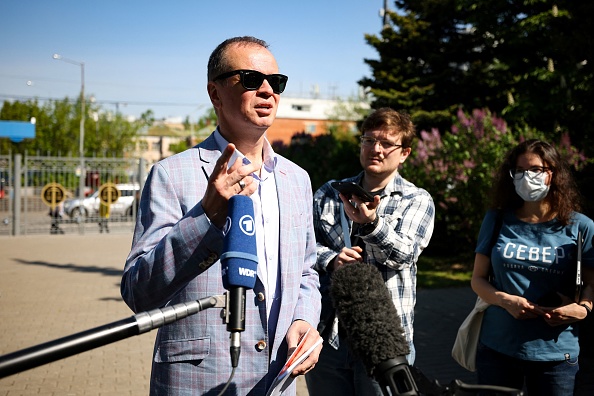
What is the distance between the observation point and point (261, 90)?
96.1 inches

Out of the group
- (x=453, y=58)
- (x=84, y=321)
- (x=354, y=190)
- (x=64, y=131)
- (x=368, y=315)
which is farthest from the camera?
(x=64, y=131)

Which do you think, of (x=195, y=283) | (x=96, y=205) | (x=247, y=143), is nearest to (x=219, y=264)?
(x=195, y=283)

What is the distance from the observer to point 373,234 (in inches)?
129

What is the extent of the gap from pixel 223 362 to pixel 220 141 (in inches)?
35.5

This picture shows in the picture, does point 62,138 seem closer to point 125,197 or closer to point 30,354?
point 125,197

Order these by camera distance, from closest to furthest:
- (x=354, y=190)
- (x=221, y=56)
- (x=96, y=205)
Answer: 1. (x=221, y=56)
2. (x=354, y=190)
3. (x=96, y=205)

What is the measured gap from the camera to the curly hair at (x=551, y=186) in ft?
12.2

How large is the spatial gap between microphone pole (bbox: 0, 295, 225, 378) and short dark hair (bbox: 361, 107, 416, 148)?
7.84 ft

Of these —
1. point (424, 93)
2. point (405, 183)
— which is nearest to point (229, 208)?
point (405, 183)

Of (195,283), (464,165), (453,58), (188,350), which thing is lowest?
(188,350)

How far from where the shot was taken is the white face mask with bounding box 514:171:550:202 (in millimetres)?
3748

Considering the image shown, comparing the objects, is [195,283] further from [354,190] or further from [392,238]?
[392,238]

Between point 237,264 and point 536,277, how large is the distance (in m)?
2.59

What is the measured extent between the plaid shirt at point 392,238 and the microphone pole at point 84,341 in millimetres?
1875
